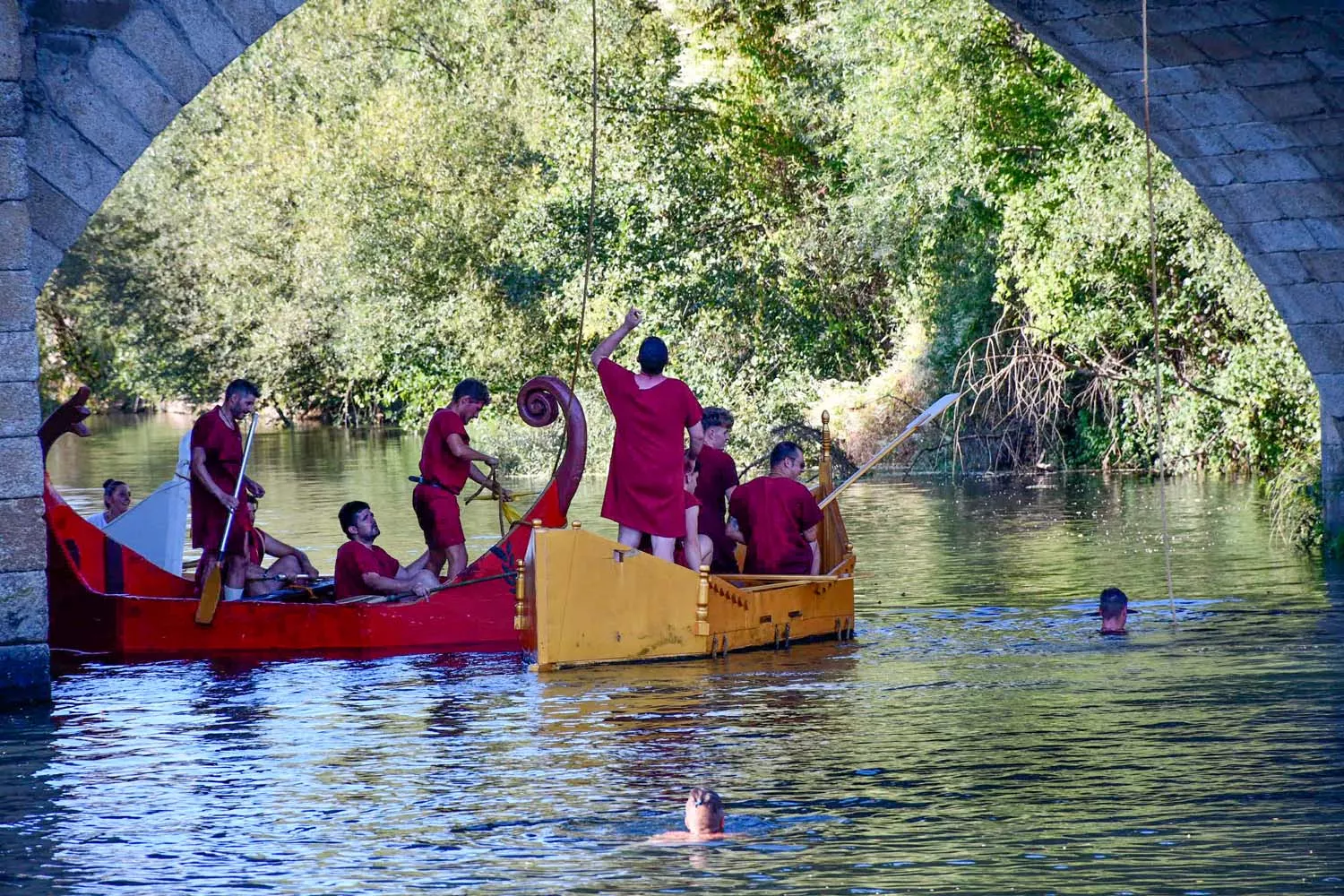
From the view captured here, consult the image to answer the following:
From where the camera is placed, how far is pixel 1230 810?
6.47 metres

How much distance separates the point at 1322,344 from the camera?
13.0m

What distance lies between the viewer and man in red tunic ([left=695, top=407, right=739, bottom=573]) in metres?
10.8

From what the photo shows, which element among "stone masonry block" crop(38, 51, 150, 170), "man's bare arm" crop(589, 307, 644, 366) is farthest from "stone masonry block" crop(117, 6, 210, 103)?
"man's bare arm" crop(589, 307, 644, 366)

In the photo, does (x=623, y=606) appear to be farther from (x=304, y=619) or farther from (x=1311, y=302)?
(x=1311, y=302)

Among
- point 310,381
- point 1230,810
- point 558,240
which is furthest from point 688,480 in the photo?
point 310,381

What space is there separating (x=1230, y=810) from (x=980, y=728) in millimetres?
1722

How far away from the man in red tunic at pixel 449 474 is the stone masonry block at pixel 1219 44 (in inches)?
199

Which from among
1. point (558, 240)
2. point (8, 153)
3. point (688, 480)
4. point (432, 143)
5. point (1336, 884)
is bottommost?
point (1336, 884)

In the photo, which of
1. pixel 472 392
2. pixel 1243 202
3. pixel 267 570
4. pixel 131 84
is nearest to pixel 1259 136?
pixel 1243 202

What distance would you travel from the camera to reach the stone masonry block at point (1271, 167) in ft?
41.0

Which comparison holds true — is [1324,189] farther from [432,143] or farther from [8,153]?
[432,143]

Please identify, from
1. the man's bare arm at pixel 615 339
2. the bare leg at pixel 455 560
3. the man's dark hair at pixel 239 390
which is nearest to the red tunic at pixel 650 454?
the man's bare arm at pixel 615 339

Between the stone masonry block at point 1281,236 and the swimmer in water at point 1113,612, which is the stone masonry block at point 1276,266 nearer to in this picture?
the stone masonry block at point 1281,236

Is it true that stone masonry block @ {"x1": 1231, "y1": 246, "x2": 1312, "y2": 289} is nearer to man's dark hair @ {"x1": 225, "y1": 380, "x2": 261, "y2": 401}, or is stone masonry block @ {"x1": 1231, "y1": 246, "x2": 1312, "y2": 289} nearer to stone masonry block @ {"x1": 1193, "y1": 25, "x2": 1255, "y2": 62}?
stone masonry block @ {"x1": 1193, "y1": 25, "x2": 1255, "y2": 62}
